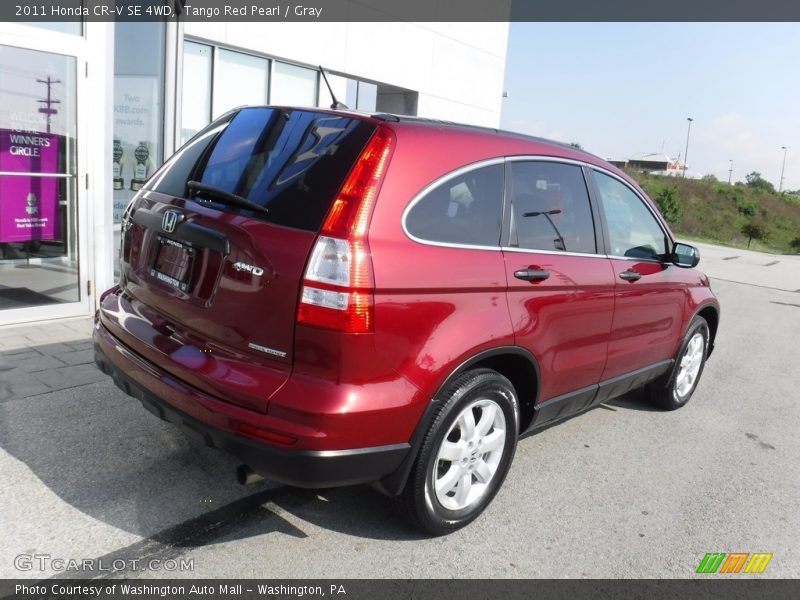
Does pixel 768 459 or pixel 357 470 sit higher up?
pixel 357 470

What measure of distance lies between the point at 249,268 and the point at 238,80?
713cm

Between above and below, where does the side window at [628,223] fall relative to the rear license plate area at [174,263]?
above

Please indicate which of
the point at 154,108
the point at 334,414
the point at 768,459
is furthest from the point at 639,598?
the point at 154,108

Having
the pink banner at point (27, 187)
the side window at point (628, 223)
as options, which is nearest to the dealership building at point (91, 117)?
the pink banner at point (27, 187)

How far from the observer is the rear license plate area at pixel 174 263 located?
291 cm

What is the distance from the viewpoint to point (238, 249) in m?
2.69

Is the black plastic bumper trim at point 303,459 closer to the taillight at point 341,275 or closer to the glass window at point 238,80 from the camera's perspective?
the taillight at point 341,275

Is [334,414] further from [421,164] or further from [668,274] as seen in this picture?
[668,274]

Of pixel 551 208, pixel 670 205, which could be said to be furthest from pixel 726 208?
pixel 551 208

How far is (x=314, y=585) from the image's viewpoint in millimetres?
2727

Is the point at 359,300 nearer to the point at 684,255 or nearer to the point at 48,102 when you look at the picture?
the point at 684,255

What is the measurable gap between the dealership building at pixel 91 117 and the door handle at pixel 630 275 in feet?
15.3

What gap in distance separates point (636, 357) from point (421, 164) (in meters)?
2.34

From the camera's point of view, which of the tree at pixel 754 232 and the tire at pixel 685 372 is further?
the tree at pixel 754 232
